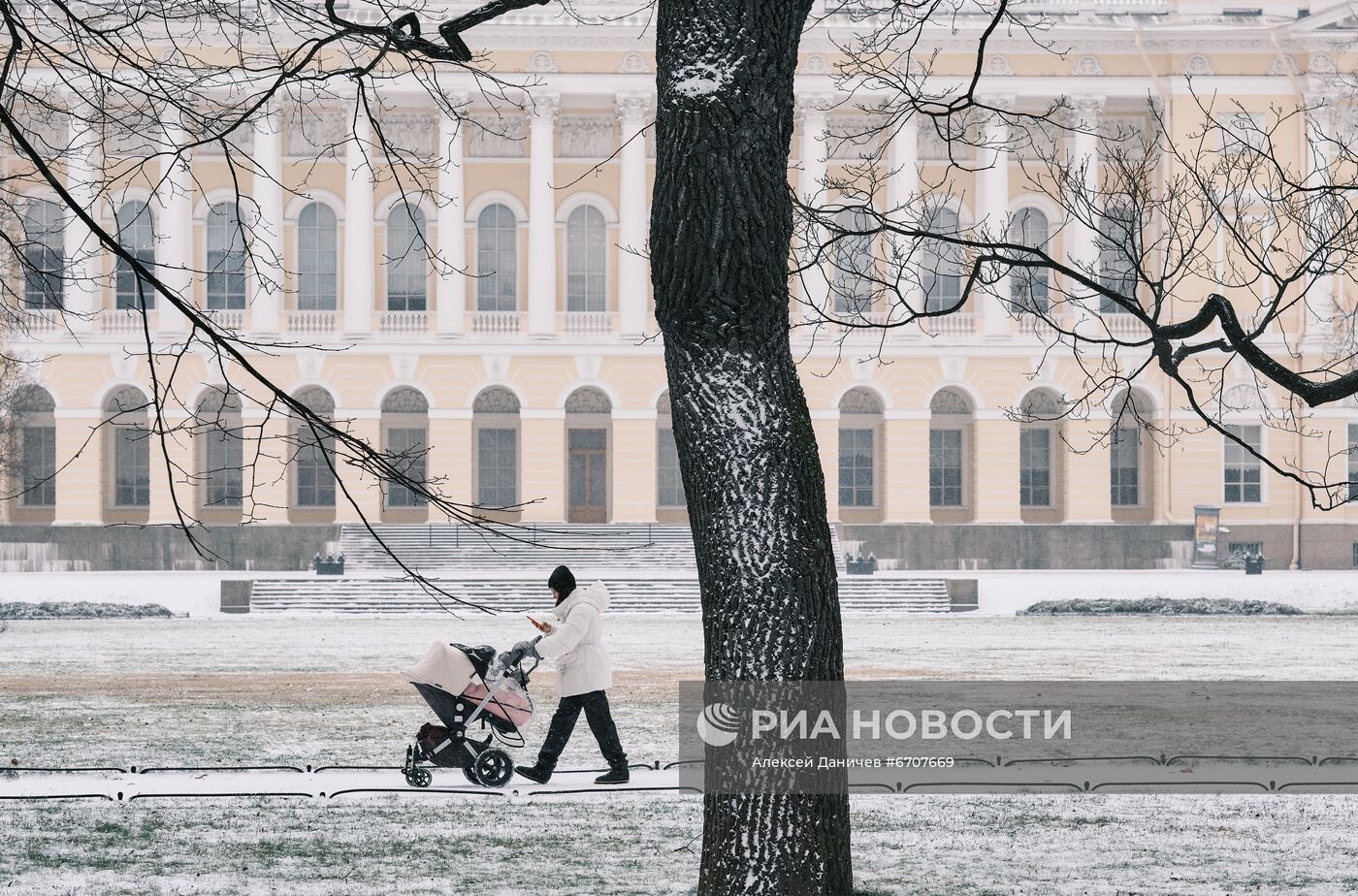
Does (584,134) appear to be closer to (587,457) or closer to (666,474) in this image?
(587,457)

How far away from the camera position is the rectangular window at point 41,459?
159 feet

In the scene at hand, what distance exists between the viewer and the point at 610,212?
49.7 m

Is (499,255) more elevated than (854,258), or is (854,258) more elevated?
(499,255)

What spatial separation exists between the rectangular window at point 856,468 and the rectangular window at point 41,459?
71.7 feet

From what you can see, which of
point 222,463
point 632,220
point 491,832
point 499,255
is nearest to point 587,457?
point 499,255

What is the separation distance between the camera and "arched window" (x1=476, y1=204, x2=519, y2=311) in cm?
4956

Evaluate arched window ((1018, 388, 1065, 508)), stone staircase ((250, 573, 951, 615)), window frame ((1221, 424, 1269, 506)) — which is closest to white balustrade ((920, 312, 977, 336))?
arched window ((1018, 388, 1065, 508))

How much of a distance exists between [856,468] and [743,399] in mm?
43499

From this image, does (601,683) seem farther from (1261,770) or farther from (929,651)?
(929,651)

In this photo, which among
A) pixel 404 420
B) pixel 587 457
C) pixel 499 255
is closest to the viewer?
pixel 404 420

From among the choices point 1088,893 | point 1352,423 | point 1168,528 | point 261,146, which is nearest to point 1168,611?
point 1168,528

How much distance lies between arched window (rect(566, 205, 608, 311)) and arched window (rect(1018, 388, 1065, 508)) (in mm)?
12465

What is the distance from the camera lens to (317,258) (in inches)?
1946

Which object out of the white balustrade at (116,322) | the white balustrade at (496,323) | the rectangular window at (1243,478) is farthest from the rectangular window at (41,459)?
the rectangular window at (1243,478)
